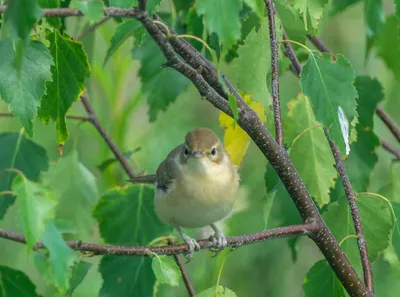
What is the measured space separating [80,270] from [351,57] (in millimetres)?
3142

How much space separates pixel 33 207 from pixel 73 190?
131 cm

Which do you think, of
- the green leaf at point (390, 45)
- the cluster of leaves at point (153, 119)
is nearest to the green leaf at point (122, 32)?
the cluster of leaves at point (153, 119)

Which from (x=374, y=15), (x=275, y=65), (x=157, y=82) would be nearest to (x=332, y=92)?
(x=275, y=65)

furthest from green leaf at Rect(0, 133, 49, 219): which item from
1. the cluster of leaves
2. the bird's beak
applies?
the bird's beak

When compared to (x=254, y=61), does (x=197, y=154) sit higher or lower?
lower

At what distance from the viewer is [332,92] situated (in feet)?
5.77

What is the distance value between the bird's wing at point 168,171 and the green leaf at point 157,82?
124 mm

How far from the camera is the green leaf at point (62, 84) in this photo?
70.9 inches

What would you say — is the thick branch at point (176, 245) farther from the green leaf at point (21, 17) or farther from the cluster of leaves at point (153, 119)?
the green leaf at point (21, 17)

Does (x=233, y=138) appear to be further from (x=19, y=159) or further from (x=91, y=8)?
(x=91, y=8)

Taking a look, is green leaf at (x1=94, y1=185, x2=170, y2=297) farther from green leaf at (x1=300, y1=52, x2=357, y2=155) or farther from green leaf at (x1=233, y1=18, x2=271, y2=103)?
green leaf at (x1=300, y1=52, x2=357, y2=155)

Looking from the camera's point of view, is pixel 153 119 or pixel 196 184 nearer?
pixel 196 184

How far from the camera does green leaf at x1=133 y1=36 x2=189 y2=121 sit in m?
2.57

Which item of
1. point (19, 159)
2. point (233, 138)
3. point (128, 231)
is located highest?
point (233, 138)
